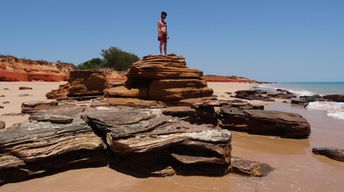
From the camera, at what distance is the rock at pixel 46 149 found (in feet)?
16.5

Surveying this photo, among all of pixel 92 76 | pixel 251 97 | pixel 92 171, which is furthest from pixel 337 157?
pixel 251 97

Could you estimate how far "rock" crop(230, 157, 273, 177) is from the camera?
563cm

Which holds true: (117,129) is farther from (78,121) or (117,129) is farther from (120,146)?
(78,121)

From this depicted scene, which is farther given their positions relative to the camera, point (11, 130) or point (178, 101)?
point (178, 101)

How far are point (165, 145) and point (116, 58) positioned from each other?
205 ft

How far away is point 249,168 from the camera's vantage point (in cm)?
573

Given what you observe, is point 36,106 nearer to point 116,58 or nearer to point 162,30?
point 162,30

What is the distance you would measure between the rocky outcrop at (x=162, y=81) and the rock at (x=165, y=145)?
5.65m

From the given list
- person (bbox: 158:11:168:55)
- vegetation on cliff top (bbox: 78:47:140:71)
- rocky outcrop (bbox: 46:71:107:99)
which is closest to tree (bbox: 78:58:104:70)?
vegetation on cliff top (bbox: 78:47:140:71)

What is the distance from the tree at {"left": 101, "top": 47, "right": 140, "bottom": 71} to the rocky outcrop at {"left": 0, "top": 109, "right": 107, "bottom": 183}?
199ft

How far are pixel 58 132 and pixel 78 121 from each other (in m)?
0.77

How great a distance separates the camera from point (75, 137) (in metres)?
5.77

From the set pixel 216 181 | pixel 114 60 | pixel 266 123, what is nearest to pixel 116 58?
pixel 114 60

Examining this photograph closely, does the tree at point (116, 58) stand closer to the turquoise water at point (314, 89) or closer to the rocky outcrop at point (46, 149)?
the turquoise water at point (314, 89)
